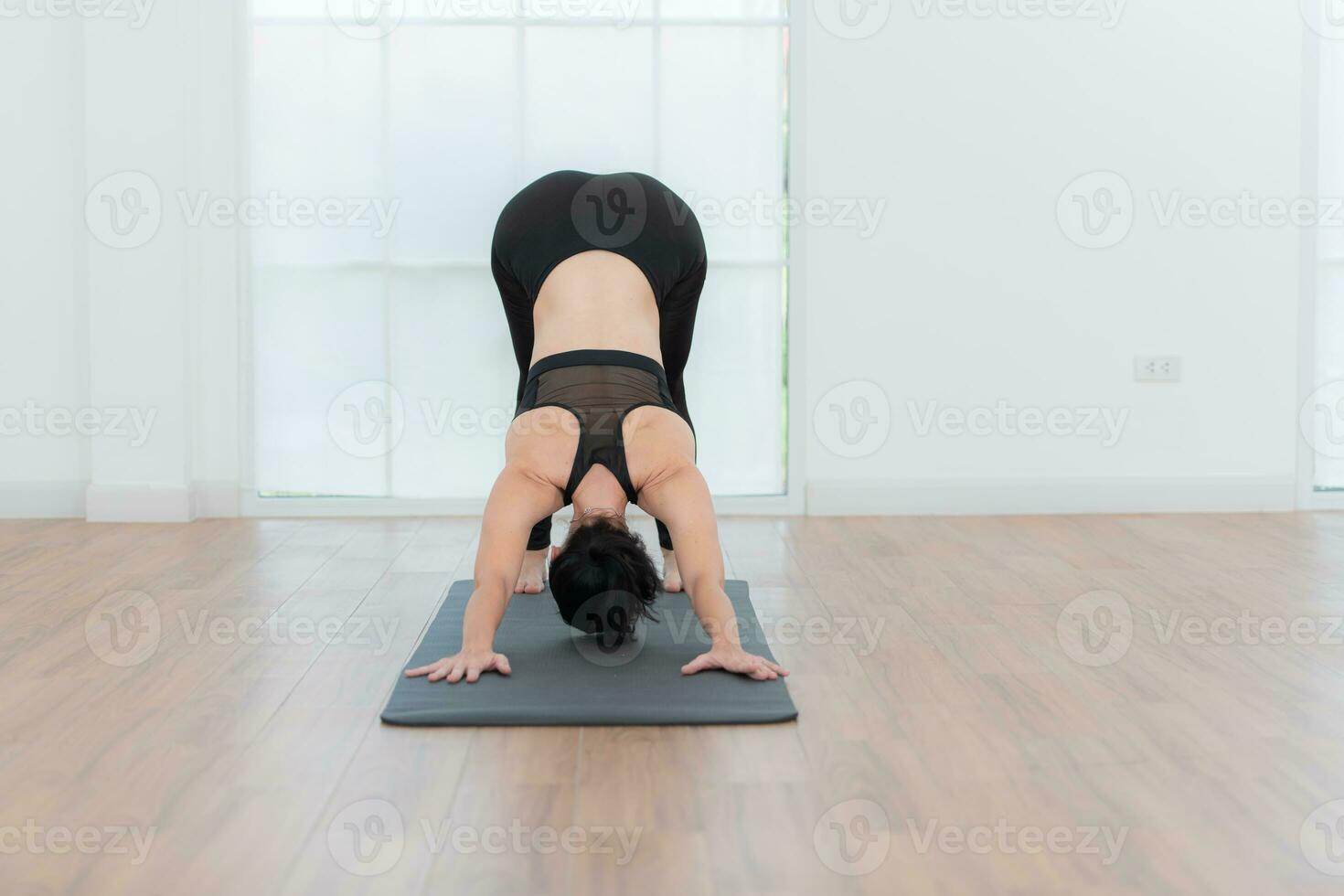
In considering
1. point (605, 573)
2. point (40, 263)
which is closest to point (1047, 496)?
point (605, 573)

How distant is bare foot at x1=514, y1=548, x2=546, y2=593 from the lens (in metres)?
2.87

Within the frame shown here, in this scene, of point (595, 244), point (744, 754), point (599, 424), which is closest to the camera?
point (744, 754)

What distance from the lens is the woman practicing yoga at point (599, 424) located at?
2174mm

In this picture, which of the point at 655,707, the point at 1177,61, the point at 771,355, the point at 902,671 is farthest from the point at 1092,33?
the point at 655,707

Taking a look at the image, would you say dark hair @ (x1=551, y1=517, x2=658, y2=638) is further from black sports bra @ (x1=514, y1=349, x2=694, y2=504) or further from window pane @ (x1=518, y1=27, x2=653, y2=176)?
window pane @ (x1=518, y1=27, x2=653, y2=176)

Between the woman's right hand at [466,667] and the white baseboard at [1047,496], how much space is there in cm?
215

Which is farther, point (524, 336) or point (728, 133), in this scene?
point (728, 133)

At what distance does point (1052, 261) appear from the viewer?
13.7 feet

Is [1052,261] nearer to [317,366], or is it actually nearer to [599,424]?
[599,424]

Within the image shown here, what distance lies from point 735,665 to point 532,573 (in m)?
0.85

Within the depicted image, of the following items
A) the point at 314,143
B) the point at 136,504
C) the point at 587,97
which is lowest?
the point at 136,504

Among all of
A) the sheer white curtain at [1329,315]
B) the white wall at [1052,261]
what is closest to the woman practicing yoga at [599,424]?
the white wall at [1052,261]

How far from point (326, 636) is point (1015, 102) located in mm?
2931

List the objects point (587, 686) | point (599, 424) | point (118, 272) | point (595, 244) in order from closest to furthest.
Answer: point (587, 686) → point (599, 424) → point (595, 244) → point (118, 272)
